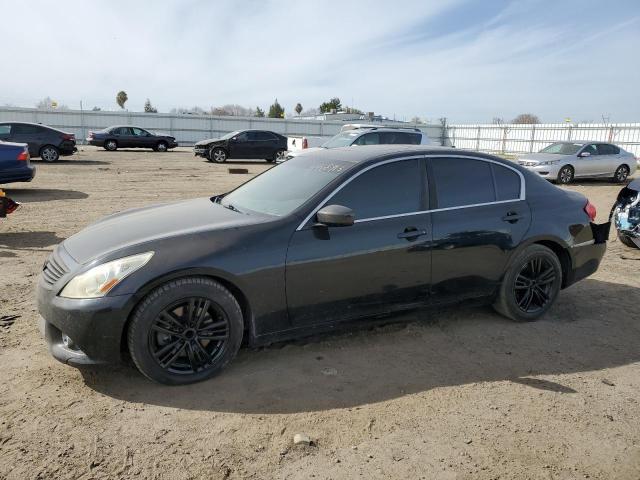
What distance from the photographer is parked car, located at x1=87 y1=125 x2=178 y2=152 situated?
28.9m

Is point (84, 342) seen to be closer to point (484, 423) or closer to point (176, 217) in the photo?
point (176, 217)

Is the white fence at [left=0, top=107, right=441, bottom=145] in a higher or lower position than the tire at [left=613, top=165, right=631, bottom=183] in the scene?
higher

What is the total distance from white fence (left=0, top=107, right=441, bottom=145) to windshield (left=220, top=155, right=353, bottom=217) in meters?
37.5

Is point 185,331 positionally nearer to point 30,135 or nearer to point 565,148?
point 565,148

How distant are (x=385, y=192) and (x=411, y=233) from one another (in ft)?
1.29

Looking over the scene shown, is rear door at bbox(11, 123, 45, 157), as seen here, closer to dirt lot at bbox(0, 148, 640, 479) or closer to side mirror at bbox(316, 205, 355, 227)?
dirt lot at bbox(0, 148, 640, 479)

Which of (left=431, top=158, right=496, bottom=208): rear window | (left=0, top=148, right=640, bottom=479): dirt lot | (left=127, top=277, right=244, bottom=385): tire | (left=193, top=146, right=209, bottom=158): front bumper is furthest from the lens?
(left=193, top=146, right=209, bottom=158): front bumper

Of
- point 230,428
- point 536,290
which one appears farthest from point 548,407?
point 230,428

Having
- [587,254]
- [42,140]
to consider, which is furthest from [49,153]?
[587,254]

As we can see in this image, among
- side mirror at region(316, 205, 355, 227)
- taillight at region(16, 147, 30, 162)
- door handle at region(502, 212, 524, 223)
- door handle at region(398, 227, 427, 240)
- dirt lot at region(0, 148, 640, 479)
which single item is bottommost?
dirt lot at region(0, 148, 640, 479)

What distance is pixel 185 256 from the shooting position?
11.1 ft

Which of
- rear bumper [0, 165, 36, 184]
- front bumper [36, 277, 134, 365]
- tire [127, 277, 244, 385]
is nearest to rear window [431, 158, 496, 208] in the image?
tire [127, 277, 244, 385]

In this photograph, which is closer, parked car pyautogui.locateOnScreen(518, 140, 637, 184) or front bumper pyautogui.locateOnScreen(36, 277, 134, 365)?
front bumper pyautogui.locateOnScreen(36, 277, 134, 365)

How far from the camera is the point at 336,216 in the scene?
12.0ft
